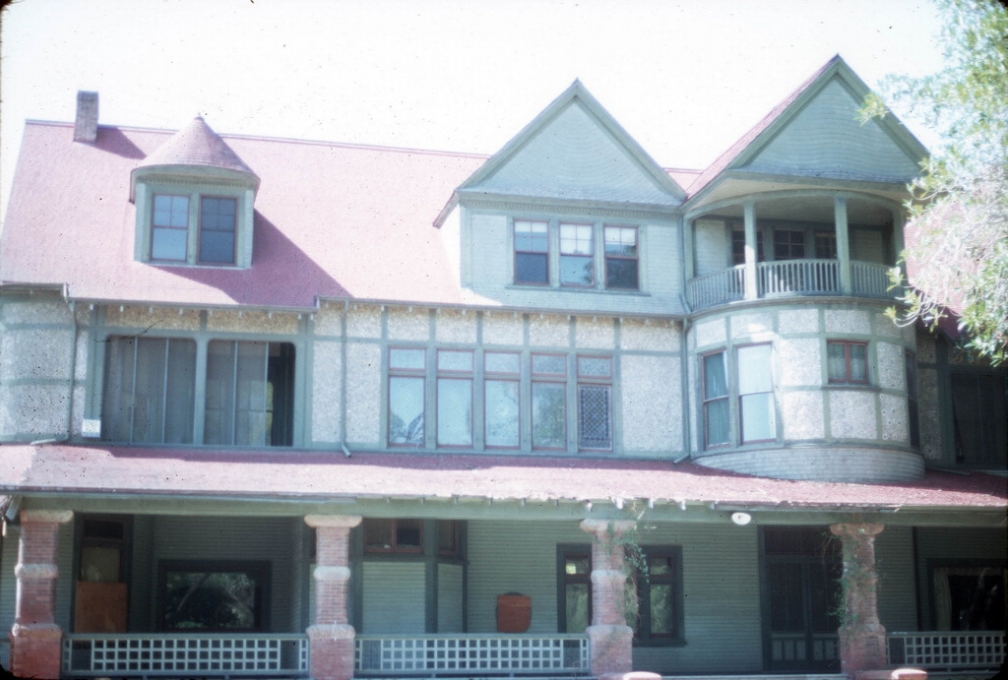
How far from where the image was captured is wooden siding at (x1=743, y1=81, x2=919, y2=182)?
2764 centimetres

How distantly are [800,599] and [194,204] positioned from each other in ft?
47.5

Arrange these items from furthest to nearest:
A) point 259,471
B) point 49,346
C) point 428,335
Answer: point 428,335 → point 49,346 → point 259,471

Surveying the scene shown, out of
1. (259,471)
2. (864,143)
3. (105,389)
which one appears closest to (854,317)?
(864,143)

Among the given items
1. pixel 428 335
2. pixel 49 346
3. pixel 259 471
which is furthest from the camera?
pixel 428 335

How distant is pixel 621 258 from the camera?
1131 inches

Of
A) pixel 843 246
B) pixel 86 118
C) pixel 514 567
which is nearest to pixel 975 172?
pixel 843 246

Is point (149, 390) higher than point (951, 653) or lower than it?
higher

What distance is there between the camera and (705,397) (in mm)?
27891

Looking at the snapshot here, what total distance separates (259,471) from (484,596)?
18.2 ft

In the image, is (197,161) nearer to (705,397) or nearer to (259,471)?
(259,471)

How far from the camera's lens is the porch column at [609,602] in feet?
74.5

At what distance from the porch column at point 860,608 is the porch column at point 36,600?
13209 millimetres

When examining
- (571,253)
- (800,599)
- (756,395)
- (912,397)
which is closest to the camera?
(756,395)

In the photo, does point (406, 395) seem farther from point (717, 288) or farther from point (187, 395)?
point (717, 288)
